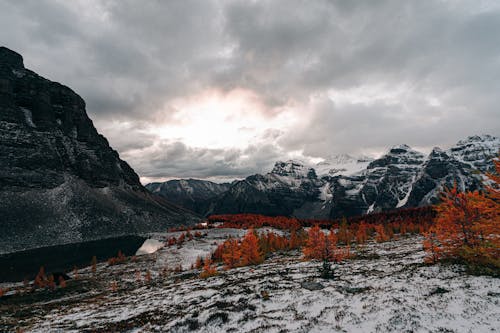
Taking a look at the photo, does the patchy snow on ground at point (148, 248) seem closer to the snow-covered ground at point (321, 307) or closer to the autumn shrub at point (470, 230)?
the snow-covered ground at point (321, 307)

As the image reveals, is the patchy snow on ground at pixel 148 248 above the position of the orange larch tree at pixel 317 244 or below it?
below

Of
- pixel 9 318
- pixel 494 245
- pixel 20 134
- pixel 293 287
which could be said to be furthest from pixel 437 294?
pixel 20 134

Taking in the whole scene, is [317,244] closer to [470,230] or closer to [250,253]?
[250,253]

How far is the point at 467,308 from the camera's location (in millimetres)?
13281

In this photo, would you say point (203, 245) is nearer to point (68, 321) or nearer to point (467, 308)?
point (68, 321)

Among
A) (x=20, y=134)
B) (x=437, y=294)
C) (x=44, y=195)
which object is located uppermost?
(x=20, y=134)

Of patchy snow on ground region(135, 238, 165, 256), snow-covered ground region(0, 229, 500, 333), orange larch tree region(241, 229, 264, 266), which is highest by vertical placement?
snow-covered ground region(0, 229, 500, 333)

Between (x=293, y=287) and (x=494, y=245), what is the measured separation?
47.9 feet

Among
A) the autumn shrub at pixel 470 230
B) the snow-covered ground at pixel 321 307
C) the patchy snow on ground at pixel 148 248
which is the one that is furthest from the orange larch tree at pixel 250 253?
the patchy snow on ground at pixel 148 248

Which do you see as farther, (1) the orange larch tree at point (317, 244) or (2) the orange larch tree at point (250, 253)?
(2) the orange larch tree at point (250, 253)

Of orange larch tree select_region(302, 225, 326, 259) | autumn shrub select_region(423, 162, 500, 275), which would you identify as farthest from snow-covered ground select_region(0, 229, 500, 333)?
orange larch tree select_region(302, 225, 326, 259)

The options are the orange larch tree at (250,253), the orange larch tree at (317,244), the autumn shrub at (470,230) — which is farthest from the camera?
the orange larch tree at (250,253)

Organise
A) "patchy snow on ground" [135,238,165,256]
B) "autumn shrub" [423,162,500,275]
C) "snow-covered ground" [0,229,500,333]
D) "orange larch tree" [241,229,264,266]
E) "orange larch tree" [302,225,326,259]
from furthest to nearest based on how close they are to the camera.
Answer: "patchy snow on ground" [135,238,165,256] < "orange larch tree" [241,229,264,266] < "orange larch tree" [302,225,326,259] < "autumn shrub" [423,162,500,275] < "snow-covered ground" [0,229,500,333]

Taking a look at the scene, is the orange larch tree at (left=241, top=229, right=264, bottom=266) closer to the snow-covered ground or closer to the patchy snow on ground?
the snow-covered ground
